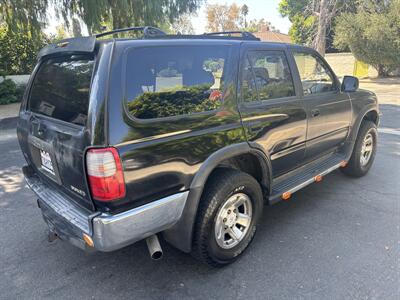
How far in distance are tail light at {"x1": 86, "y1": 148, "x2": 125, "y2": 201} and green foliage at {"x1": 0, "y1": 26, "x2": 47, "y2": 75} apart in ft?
38.2

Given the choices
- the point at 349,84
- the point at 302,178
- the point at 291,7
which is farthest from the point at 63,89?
the point at 291,7

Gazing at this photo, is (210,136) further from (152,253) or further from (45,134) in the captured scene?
(45,134)

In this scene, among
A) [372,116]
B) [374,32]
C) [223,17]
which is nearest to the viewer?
[372,116]

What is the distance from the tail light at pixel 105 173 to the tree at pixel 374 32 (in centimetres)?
1963

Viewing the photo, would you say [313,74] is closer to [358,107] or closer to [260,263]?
[358,107]

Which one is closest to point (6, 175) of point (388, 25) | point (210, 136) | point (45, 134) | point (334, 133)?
point (45, 134)

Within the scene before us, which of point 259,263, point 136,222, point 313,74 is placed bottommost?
point 259,263

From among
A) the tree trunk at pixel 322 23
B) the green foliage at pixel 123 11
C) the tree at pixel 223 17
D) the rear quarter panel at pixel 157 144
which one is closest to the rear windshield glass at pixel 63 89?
the rear quarter panel at pixel 157 144

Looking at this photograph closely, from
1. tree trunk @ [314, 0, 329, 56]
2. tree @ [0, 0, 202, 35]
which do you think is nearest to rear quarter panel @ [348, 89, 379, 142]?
tree @ [0, 0, 202, 35]

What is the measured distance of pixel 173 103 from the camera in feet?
7.58

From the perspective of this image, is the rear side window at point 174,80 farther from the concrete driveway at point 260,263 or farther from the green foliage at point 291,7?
the green foliage at point 291,7

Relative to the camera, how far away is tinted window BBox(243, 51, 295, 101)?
113 inches

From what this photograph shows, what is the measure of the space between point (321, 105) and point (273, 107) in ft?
2.96

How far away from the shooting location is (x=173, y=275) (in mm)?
2686
